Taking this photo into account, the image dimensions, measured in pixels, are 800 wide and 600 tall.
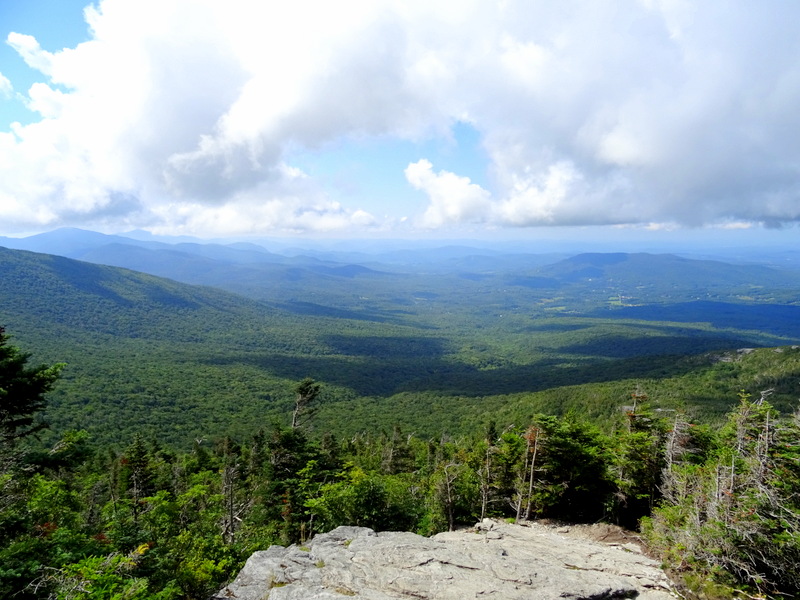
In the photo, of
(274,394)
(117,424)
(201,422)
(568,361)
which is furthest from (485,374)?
(117,424)

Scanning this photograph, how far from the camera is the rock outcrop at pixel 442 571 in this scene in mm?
13195

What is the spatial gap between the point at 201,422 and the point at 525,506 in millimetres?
88031

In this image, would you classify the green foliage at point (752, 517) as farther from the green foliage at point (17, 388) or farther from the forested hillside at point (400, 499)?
the green foliage at point (17, 388)


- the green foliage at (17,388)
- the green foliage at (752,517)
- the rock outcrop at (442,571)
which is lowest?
the rock outcrop at (442,571)

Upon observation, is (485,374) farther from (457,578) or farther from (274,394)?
(457,578)

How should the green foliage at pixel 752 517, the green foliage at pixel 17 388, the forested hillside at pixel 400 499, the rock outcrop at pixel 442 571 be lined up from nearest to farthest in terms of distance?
the green foliage at pixel 17 388, the forested hillside at pixel 400 499, the green foliage at pixel 752 517, the rock outcrop at pixel 442 571

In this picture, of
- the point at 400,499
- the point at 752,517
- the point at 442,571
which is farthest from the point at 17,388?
the point at 752,517

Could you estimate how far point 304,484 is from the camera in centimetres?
2472

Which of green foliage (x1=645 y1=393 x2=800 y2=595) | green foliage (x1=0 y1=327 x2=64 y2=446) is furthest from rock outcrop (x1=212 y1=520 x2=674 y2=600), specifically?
green foliage (x1=0 y1=327 x2=64 y2=446)

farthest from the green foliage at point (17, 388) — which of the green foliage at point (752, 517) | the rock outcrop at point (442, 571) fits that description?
the green foliage at point (752, 517)

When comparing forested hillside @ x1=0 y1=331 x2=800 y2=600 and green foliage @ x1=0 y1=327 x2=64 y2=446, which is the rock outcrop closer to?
forested hillside @ x1=0 y1=331 x2=800 y2=600

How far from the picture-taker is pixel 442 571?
14.3m

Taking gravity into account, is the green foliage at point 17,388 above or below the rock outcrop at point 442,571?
above

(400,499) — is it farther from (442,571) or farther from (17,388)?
(17,388)
